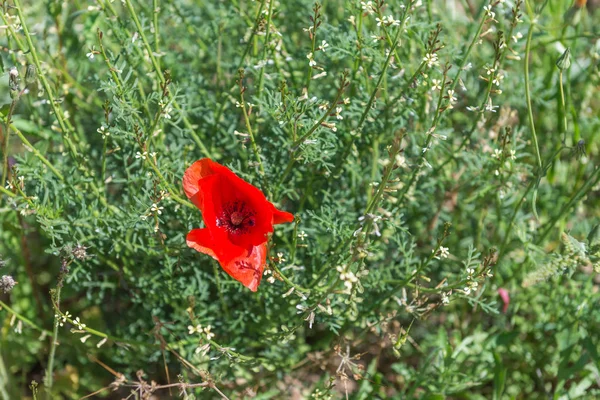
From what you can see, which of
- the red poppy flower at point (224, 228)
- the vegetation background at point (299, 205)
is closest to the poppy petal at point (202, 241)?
the red poppy flower at point (224, 228)

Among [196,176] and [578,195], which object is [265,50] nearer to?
[196,176]

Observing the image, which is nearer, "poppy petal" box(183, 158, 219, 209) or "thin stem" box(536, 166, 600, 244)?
"poppy petal" box(183, 158, 219, 209)

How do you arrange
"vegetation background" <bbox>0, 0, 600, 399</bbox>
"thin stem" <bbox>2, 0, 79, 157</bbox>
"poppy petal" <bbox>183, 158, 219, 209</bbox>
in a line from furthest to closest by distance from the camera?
"vegetation background" <bbox>0, 0, 600, 399</bbox> → "poppy petal" <bbox>183, 158, 219, 209</bbox> → "thin stem" <bbox>2, 0, 79, 157</bbox>

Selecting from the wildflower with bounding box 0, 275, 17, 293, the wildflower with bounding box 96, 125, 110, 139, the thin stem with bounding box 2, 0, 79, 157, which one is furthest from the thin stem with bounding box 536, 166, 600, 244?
the wildflower with bounding box 0, 275, 17, 293

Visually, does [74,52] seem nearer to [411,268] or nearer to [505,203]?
[411,268]

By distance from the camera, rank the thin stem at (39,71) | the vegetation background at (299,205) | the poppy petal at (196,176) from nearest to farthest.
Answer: the thin stem at (39,71) → the poppy petal at (196,176) → the vegetation background at (299,205)

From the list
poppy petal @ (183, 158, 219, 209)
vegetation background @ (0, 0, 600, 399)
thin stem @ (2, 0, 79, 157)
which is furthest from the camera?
vegetation background @ (0, 0, 600, 399)

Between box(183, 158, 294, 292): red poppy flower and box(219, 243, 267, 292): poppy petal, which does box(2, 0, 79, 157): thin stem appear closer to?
box(183, 158, 294, 292): red poppy flower

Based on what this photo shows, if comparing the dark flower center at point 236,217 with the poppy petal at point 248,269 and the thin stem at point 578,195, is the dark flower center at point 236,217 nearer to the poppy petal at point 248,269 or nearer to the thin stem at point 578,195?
the poppy petal at point 248,269
